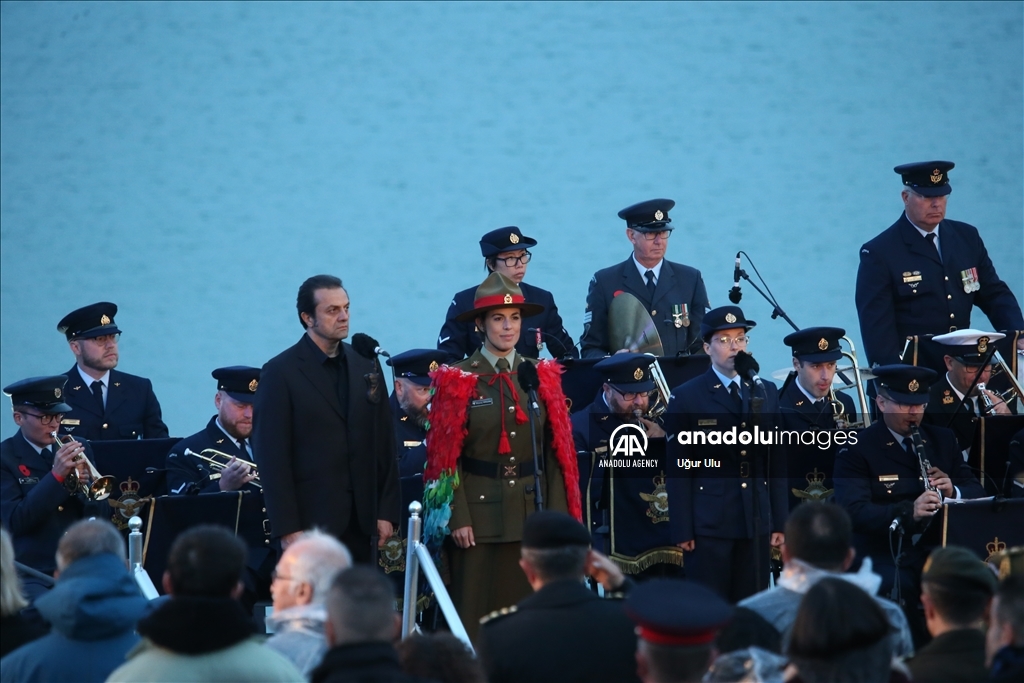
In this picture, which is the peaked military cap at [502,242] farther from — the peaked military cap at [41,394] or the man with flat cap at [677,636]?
the man with flat cap at [677,636]

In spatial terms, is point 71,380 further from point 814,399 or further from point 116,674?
point 116,674

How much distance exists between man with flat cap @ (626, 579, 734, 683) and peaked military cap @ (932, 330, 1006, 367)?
12.7 feet

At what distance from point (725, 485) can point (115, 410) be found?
330 centimetres

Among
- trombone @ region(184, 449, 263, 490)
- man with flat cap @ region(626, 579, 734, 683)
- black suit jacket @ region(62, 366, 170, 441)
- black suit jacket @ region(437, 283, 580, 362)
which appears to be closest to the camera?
man with flat cap @ region(626, 579, 734, 683)

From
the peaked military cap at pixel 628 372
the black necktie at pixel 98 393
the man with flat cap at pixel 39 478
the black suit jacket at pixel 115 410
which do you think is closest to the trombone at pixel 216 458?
the man with flat cap at pixel 39 478

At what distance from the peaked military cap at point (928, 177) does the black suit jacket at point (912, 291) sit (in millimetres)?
178

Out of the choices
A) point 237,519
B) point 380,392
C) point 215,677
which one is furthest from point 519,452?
point 215,677

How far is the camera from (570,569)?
3.54 metres

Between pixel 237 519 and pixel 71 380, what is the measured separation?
2026 mm

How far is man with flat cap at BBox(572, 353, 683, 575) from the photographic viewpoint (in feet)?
20.3

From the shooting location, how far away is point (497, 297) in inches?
213

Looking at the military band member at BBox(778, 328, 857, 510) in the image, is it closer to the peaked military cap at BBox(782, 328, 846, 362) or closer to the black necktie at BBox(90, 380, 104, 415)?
the peaked military cap at BBox(782, 328, 846, 362)

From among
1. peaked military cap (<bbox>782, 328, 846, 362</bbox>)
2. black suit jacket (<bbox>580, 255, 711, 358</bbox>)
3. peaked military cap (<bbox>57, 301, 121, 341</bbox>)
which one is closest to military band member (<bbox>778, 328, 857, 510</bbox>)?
peaked military cap (<bbox>782, 328, 846, 362</bbox>)

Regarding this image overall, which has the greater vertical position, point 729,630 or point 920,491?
point 920,491
